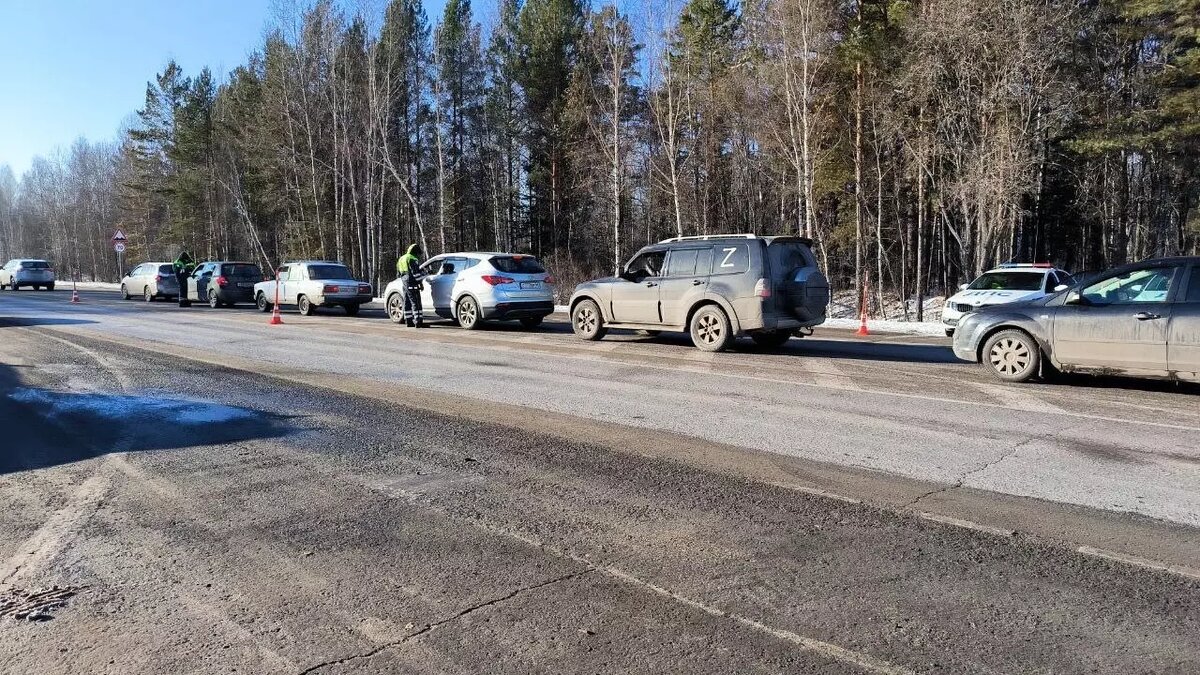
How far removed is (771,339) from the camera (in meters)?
13.5

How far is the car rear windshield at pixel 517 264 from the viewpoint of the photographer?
16.5 metres

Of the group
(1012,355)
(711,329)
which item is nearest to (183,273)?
(711,329)

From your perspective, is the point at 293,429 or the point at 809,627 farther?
the point at 293,429

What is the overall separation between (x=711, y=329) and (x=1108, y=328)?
→ 18.5 ft

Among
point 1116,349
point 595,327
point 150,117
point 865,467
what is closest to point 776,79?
point 595,327

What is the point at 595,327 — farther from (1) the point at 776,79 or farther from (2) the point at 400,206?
(2) the point at 400,206

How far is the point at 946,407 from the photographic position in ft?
26.0

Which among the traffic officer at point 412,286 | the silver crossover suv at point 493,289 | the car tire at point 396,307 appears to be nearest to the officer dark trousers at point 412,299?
the traffic officer at point 412,286

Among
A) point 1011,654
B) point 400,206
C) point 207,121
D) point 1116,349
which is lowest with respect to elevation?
point 1011,654

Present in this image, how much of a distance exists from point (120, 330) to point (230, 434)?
12790 mm

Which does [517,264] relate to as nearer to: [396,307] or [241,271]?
[396,307]

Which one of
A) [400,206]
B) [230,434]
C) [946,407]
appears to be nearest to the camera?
[230,434]

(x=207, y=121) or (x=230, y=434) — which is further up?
(x=207, y=121)

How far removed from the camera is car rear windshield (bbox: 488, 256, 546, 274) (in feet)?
54.1
